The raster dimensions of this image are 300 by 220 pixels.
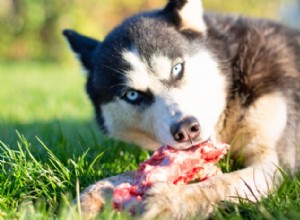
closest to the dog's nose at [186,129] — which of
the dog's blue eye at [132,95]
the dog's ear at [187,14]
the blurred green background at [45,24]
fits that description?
the dog's blue eye at [132,95]

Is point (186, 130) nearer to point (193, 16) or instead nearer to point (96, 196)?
point (96, 196)

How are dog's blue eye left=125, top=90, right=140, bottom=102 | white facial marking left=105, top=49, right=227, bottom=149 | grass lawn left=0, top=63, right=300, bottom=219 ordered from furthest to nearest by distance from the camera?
dog's blue eye left=125, top=90, right=140, bottom=102 < white facial marking left=105, top=49, right=227, bottom=149 < grass lawn left=0, top=63, right=300, bottom=219

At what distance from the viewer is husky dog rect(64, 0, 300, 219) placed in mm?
3328

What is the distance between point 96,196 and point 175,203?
17.1 inches

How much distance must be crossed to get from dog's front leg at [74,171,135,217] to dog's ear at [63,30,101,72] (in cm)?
145

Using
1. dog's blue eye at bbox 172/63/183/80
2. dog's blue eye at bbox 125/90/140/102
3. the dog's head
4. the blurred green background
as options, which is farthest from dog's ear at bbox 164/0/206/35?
the blurred green background

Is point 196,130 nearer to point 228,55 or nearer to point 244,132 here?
point 244,132

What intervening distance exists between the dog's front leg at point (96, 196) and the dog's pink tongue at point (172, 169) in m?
0.07

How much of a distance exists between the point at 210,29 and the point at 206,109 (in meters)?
0.85

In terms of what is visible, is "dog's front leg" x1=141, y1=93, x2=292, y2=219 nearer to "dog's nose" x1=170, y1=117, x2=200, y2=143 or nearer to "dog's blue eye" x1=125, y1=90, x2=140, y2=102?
"dog's nose" x1=170, y1=117, x2=200, y2=143

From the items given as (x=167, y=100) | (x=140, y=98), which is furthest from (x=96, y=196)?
(x=140, y=98)

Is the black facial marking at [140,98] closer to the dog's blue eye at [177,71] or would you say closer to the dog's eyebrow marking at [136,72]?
the dog's eyebrow marking at [136,72]

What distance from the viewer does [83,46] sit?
436cm

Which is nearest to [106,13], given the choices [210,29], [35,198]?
[210,29]
